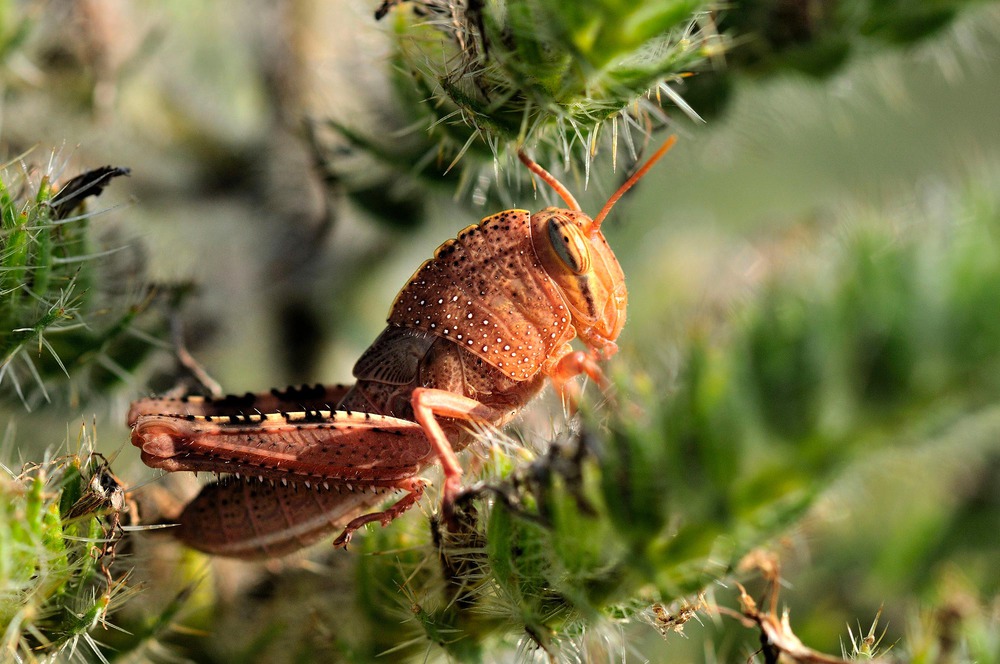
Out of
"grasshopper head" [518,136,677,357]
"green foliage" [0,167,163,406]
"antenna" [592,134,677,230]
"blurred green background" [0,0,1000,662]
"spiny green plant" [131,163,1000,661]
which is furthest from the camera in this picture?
"blurred green background" [0,0,1000,662]

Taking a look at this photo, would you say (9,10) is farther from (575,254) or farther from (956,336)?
(956,336)

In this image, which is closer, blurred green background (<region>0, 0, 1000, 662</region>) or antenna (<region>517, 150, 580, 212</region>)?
antenna (<region>517, 150, 580, 212</region>)

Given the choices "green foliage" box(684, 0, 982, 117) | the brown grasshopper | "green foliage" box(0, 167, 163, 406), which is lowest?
the brown grasshopper

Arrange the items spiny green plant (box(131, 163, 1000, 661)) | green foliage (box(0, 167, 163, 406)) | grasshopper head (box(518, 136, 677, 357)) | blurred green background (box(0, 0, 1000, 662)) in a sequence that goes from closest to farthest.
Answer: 1. spiny green plant (box(131, 163, 1000, 661))
2. green foliage (box(0, 167, 163, 406))
3. grasshopper head (box(518, 136, 677, 357))
4. blurred green background (box(0, 0, 1000, 662))

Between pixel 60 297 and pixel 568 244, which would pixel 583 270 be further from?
pixel 60 297

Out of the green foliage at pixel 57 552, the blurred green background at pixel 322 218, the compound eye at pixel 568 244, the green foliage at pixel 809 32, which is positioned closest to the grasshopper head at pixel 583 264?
the compound eye at pixel 568 244

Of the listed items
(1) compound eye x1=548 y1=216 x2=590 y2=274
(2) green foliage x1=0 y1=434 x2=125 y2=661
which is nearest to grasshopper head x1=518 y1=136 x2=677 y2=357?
(1) compound eye x1=548 y1=216 x2=590 y2=274

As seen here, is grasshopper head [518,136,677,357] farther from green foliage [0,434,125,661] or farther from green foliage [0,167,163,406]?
→ green foliage [0,434,125,661]

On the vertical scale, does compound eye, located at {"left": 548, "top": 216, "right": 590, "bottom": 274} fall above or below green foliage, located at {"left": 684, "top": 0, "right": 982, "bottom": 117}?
below

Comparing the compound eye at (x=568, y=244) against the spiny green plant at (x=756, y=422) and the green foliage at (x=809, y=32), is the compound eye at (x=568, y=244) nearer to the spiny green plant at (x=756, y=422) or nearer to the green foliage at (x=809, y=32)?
the green foliage at (x=809, y=32)
